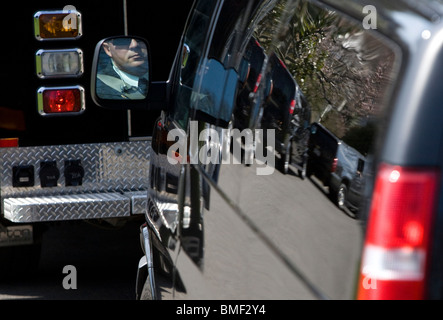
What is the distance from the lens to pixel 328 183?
187 cm

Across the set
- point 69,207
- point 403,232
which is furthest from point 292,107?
point 69,207

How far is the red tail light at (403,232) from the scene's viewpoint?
5.24 feet

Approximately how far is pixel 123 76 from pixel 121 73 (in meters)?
0.03

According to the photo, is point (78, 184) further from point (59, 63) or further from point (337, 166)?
point (337, 166)

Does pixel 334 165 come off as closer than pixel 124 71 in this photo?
Yes

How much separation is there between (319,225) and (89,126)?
4.25 meters

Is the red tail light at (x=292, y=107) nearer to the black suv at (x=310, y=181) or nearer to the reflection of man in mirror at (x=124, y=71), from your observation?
the black suv at (x=310, y=181)

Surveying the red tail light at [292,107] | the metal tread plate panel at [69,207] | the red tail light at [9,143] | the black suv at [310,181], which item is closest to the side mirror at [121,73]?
the black suv at [310,181]

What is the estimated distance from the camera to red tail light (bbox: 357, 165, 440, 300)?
5.24 ft

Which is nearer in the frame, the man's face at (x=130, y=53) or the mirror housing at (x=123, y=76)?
the mirror housing at (x=123, y=76)

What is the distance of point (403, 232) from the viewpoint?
5.26 ft
